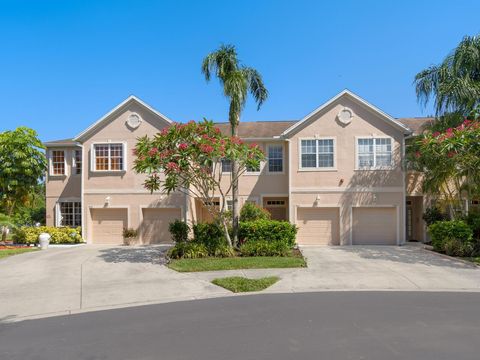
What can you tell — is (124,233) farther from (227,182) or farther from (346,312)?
(346,312)

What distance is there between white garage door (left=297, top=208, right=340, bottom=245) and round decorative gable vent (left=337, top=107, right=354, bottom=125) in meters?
4.67

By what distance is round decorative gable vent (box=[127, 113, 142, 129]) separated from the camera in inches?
814

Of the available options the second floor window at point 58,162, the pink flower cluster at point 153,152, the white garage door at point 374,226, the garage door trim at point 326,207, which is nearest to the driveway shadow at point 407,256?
the white garage door at point 374,226

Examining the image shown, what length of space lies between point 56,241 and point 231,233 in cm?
1044

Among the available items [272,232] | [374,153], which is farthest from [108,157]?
[374,153]

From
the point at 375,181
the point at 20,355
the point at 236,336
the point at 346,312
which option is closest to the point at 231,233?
the point at 375,181

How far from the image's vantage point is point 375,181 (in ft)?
62.9

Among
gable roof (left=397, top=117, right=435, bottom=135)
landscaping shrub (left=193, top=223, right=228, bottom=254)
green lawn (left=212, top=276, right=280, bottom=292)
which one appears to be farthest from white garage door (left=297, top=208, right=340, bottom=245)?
green lawn (left=212, top=276, right=280, bottom=292)

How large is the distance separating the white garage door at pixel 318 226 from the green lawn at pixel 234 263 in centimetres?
569

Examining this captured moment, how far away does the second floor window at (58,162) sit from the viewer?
876 inches

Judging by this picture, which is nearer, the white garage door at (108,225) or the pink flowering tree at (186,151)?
the pink flowering tree at (186,151)

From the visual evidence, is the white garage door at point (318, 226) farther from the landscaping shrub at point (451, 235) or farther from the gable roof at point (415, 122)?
the gable roof at point (415, 122)

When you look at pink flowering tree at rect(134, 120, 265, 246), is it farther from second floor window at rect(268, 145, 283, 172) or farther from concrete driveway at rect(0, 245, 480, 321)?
second floor window at rect(268, 145, 283, 172)

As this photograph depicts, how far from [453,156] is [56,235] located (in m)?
19.6
